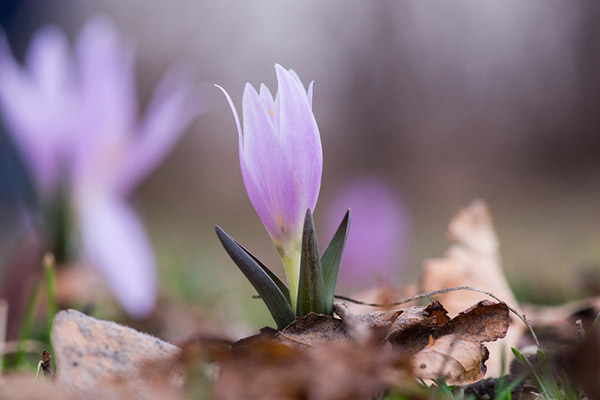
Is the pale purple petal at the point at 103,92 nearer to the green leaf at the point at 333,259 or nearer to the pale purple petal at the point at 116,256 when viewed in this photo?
the pale purple petal at the point at 116,256

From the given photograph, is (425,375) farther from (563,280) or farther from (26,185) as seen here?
(563,280)

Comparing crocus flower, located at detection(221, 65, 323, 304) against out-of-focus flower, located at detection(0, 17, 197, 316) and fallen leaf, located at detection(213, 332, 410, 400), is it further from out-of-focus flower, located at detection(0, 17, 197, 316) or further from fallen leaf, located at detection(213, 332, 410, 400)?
out-of-focus flower, located at detection(0, 17, 197, 316)

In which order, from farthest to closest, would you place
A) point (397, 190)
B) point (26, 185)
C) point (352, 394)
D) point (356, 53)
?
point (356, 53) → point (397, 190) → point (26, 185) → point (352, 394)

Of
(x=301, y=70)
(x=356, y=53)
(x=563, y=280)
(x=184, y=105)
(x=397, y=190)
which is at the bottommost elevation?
(x=563, y=280)

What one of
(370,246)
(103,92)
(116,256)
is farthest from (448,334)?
(370,246)

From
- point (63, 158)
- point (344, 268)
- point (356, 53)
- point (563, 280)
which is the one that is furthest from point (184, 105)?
point (356, 53)

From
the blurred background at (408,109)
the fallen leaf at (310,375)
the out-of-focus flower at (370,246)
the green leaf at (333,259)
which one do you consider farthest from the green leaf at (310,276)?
the blurred background at (408,109)

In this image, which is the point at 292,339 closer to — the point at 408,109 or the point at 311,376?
the point at 311,376
